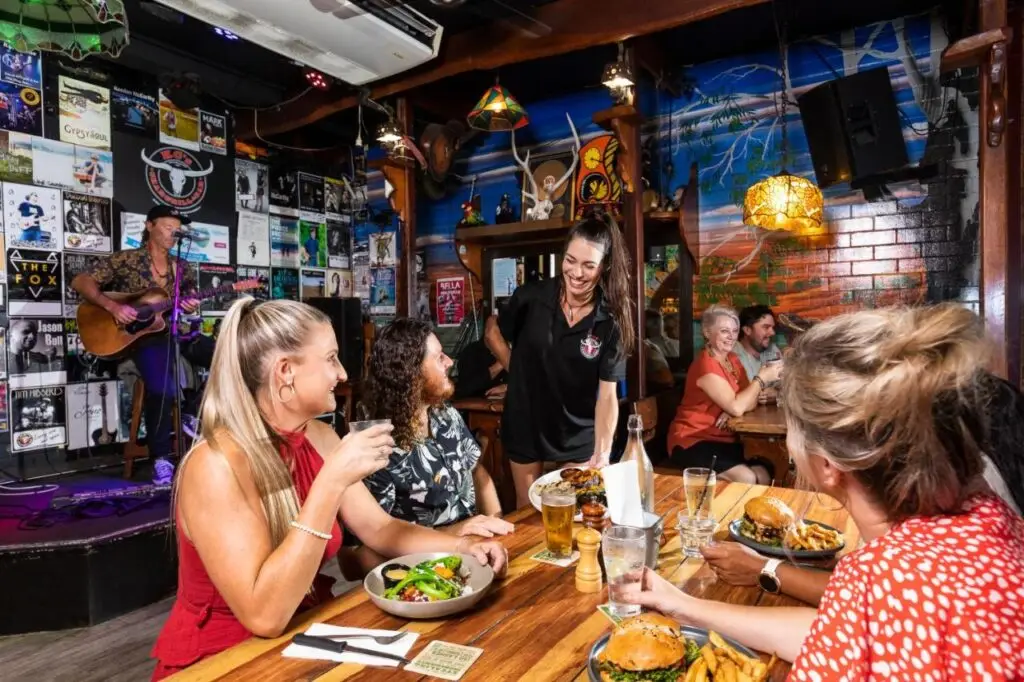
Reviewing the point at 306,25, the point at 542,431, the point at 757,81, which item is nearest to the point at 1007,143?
the point at 757,81

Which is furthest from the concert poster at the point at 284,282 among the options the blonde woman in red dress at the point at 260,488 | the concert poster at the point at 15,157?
the blonde woman in red dress at the point at 260,488

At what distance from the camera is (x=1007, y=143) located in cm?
338

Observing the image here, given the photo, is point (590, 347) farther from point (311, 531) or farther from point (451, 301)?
point (451, 301)

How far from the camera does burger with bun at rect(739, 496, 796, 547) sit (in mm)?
1712

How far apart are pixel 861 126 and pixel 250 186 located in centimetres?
516

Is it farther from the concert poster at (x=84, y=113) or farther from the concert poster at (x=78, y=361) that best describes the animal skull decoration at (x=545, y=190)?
the concert poster at (x=78, y=361)

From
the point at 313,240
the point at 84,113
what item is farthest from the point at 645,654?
the point at 313,240

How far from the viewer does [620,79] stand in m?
4.04

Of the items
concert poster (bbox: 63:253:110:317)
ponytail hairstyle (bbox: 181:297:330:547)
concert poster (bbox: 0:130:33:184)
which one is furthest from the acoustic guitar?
ponytail hairstyle (bbox: 181:297:330:547)

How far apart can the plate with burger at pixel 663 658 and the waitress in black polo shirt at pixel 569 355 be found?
1.88 m

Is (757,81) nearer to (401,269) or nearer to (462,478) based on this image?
(401,269)

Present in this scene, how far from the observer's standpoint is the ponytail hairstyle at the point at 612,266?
2953mm

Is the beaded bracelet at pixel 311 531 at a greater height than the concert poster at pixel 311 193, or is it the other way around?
the concert poster at pixel 311 193

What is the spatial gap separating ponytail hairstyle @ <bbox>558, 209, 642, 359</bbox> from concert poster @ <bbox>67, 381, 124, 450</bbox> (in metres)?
4.11
